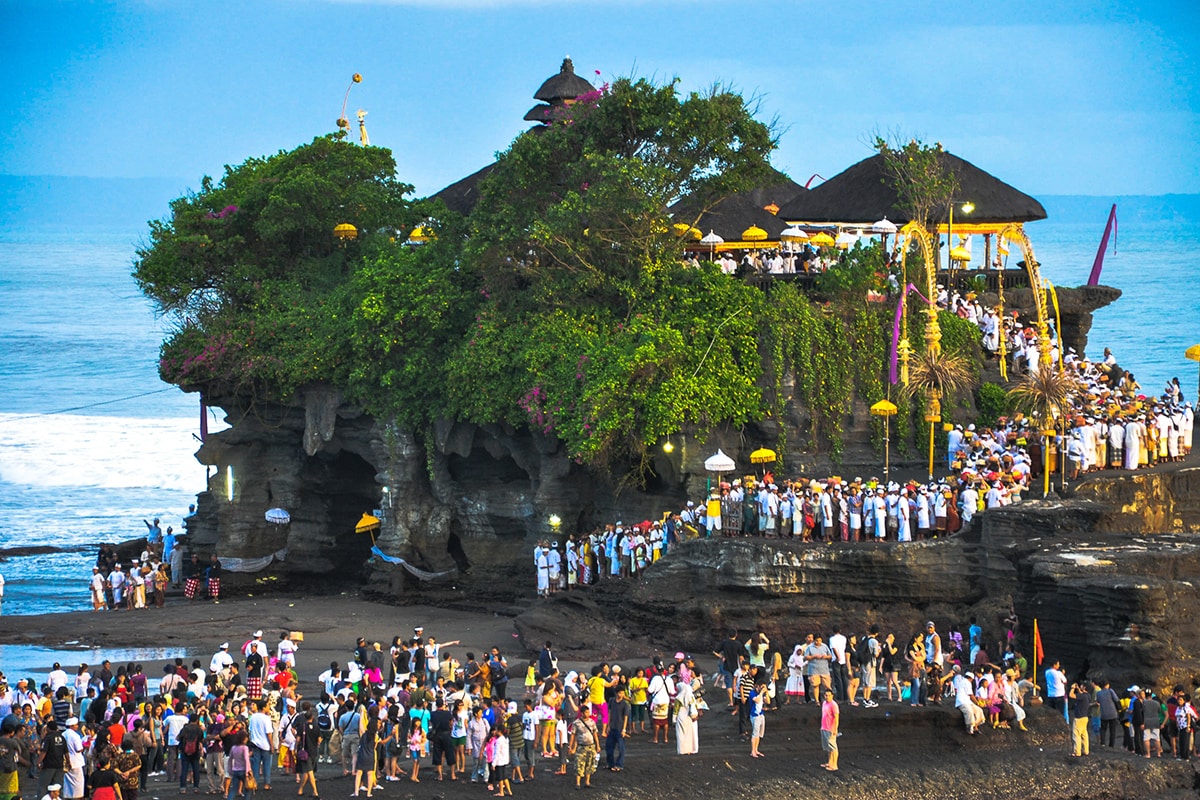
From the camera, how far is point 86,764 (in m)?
25.2

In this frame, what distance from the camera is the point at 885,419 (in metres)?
39.0

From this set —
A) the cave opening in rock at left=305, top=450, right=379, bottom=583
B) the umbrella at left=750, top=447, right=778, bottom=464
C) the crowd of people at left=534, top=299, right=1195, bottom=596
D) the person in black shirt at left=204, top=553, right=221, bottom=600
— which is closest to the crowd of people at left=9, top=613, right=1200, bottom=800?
the crowd of people at left=534, top=299, right=1195, bottom=596

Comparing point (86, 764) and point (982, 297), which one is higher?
point (982, 297)

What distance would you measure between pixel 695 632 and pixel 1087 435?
8845mm

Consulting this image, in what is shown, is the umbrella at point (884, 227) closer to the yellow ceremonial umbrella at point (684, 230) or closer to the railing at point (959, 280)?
the railing at point (959, 280)

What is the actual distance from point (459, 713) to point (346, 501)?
20.1m

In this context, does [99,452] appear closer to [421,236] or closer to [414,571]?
[421,236]

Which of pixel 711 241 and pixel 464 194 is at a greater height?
pixel 464 194

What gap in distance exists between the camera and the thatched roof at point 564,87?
47.5 metres

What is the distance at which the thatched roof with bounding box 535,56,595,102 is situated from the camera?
4753 cm

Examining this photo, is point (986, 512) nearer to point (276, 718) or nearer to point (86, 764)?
point (276, 718)

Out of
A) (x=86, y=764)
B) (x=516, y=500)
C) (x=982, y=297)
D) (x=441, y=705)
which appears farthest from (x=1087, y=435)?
Result: (x=86, y=764)

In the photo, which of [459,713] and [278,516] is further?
[278,516]

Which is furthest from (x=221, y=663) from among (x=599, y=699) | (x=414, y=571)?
(x=414, y=571)
